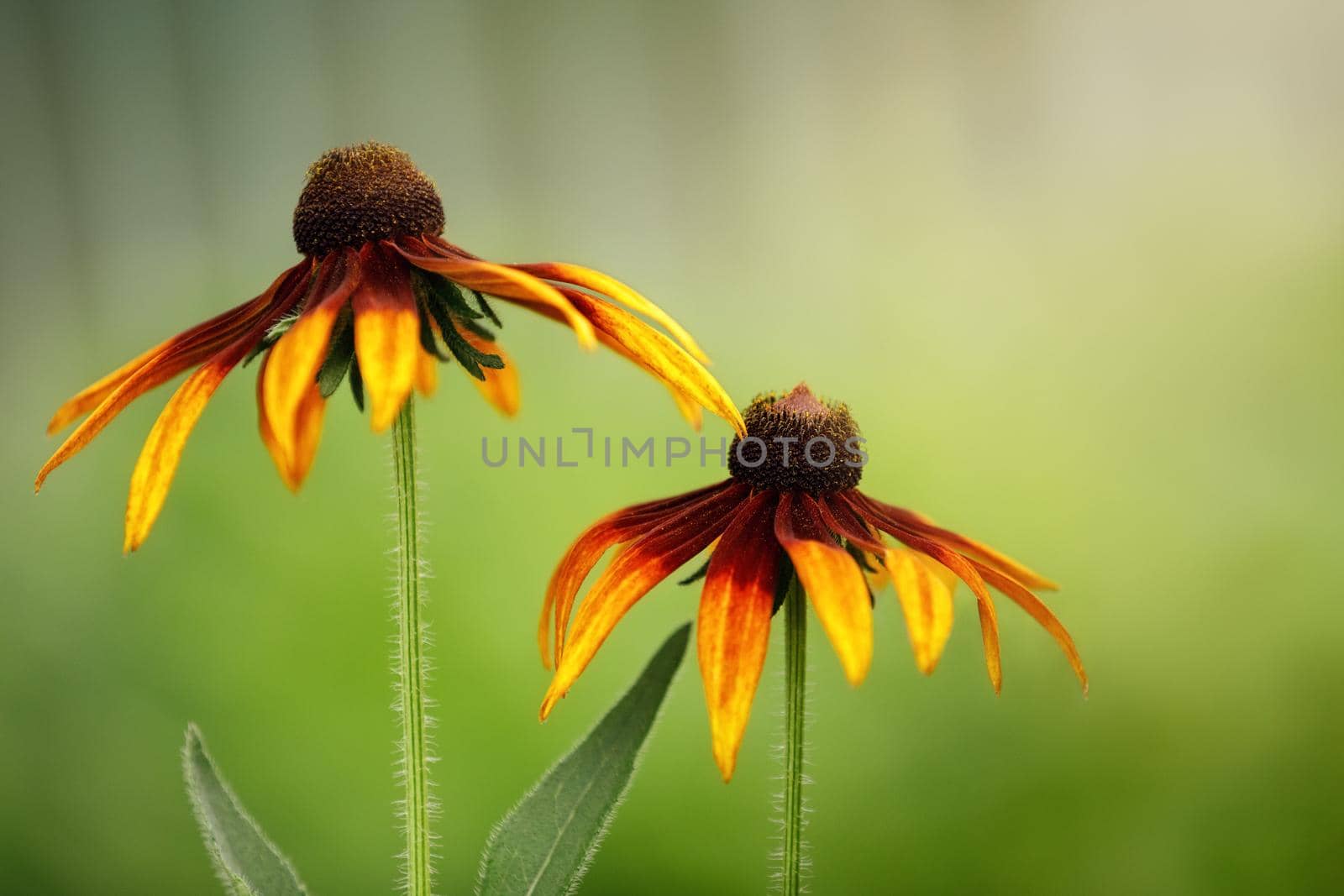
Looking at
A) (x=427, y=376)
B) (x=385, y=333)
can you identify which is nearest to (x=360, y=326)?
(x=385, y=333)

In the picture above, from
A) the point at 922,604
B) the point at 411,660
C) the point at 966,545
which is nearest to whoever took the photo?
the point at 922,604

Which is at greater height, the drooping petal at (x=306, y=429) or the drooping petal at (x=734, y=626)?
the drooping petal at (x=306, y=429)

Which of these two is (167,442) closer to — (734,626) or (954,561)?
(734,626)

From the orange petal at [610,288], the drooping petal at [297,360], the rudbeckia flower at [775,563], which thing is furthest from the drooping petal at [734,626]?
the drooping petal at [297,360]

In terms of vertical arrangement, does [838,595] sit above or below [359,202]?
below

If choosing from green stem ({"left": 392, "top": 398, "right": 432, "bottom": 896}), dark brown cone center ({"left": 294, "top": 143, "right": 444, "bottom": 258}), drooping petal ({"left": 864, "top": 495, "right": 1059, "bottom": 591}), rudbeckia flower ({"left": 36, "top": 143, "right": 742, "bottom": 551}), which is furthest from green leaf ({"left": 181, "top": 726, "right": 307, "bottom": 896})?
drooping petal ({"left": 864, "top": 495, "right": 1059, "bottom": 591})

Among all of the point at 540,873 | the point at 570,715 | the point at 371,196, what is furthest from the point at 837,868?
the point at 371,196

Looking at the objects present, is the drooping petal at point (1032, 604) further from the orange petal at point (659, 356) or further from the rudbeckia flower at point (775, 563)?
the orange petal at point (659, 356)
